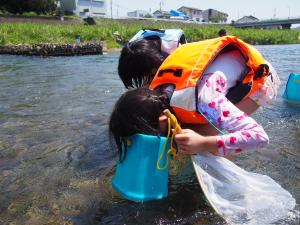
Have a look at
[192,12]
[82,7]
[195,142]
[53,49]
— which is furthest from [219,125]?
[192,12]

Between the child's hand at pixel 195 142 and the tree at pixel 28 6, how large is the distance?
40.2m

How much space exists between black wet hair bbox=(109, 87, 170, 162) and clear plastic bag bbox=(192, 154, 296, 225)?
0.36 metres

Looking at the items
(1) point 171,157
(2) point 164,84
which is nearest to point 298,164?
(1) point 171,157

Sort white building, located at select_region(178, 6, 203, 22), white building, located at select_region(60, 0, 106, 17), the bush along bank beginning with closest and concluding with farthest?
the bush along bank, white building, located at select_region(60, 0, 106, 17), white building, located at select_region(178, 6, 203, 22)

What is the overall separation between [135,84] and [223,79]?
0.81 meters

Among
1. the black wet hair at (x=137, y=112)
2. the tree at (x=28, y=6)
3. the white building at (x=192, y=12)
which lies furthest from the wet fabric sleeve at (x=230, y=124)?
the white building at (x=192, y=12)

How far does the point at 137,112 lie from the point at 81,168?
1.14 m

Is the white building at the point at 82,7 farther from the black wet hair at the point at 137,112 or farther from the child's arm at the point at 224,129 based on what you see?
the child's arm at the point at 224,129

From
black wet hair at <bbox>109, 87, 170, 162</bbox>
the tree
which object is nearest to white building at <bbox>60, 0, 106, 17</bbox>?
the tree

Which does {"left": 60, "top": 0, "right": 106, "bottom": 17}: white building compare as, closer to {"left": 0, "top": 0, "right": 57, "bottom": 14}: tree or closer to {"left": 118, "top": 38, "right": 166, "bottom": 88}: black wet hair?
{"left": 0, "top": 0, "right": 57, "bottom": 14}: tree

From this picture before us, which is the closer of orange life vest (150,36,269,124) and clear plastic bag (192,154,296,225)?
orange life vest (150,36,269,124)

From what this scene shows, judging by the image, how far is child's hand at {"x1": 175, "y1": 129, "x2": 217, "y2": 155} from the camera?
71.6 inches

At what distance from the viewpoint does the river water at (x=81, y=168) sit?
2.16 meters

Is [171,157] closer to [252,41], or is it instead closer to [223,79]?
[223,79]
